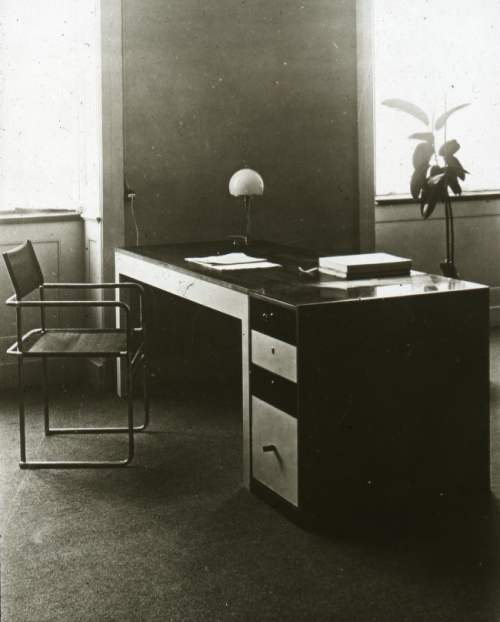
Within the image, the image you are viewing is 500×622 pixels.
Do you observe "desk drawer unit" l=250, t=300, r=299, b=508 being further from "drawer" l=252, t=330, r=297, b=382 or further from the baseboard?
the baseboard

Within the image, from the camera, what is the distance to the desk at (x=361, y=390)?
2699 millimetres

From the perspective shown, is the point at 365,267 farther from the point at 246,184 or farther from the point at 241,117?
the point at 241,117

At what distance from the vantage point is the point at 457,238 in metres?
5.90

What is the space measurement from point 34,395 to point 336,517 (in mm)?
2219

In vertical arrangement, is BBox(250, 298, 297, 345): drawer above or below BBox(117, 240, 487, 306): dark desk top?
below

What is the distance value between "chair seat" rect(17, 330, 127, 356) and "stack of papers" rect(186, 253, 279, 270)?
18.6 inches

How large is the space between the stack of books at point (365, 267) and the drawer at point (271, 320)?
354 millimetres

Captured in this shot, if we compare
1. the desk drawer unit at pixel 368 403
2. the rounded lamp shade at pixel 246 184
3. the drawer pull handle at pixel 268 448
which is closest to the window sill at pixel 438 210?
the rounded lamp shade at pixel 246 184

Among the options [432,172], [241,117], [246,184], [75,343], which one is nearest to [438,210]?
[432,172]

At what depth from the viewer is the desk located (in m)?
2.70

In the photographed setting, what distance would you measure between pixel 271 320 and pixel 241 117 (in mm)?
2051

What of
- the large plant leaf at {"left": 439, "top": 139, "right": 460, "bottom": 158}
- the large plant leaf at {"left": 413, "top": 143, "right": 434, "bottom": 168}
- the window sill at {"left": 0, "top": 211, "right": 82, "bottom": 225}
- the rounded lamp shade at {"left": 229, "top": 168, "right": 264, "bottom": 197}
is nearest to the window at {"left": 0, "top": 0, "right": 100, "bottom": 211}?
the window sill at {"left": 0, "top": 211, "right": 82, "bottom": 225}

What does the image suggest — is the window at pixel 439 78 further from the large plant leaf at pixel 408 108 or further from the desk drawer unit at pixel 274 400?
the desk drawer unit at pixel 274 400

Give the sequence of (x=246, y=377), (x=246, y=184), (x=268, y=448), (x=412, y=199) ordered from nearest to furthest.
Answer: (x=268, y=448), (x=246, y=377), (x=246, y=184), (x=412, y=199)
